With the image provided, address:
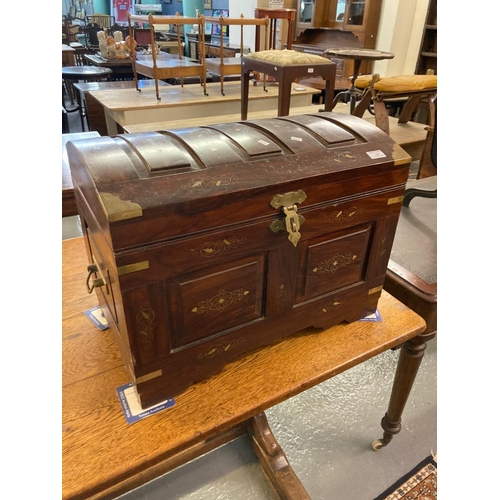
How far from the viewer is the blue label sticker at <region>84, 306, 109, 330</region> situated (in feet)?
3.39

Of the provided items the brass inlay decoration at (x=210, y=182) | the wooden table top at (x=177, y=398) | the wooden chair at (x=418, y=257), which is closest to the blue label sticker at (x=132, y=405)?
the wooden table top at (x=177, y=398)

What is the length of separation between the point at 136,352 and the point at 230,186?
1.19 feet

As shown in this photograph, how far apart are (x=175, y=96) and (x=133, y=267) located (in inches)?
124

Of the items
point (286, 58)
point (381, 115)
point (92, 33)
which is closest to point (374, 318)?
point (381, 115)

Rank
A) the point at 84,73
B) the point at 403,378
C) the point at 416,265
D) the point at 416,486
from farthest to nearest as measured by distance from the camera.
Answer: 1. the point at 84,73
2. the point at 416,265
3. the point at 416,486
4. the point at 403,378

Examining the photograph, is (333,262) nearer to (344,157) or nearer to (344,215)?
(344,215)

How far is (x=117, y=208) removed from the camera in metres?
0.63

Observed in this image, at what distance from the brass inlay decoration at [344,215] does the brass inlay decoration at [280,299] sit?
185mm

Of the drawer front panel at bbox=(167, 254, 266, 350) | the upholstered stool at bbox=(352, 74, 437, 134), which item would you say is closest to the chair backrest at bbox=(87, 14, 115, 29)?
the upholstered stool at bbox=(352, 74, 437, 134)

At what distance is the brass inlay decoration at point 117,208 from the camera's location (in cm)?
62

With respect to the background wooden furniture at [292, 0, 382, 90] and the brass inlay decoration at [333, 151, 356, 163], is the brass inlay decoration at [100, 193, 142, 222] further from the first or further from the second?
the background wooden furniture at [292, 0, 382, 90]

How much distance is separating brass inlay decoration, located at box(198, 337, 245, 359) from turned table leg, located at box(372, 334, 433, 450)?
568mm

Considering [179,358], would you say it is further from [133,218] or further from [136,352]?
[133,218]

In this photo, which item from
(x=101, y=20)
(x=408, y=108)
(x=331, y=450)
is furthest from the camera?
(x=101, y=20)
